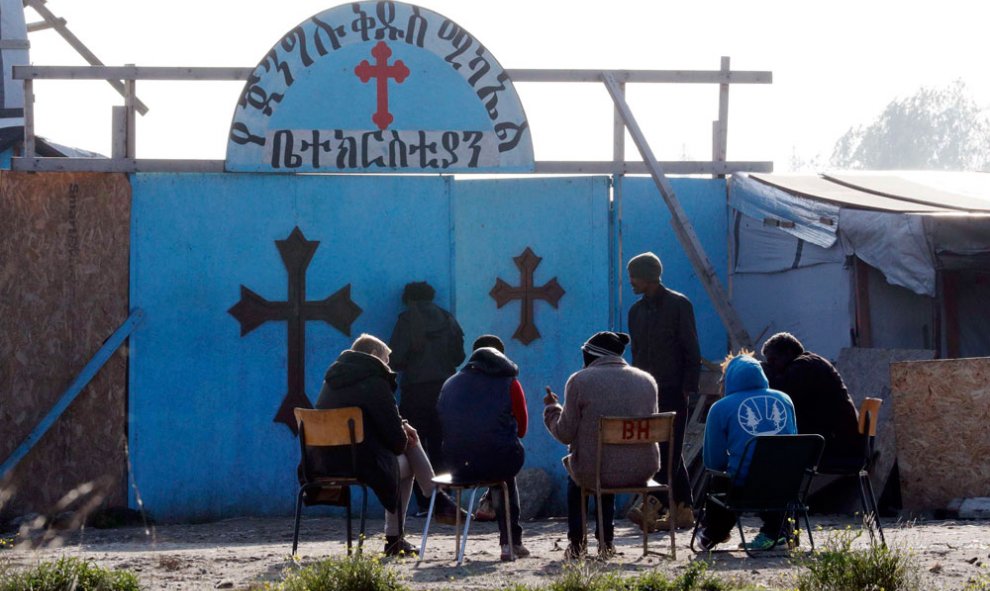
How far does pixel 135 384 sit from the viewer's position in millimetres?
12250

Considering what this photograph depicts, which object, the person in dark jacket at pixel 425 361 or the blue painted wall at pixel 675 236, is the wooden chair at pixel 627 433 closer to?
the person in dark jacket at pixel 425 361

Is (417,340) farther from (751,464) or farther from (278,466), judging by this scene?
(751,464)

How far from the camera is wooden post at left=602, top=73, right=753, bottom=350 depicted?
40.5 ft

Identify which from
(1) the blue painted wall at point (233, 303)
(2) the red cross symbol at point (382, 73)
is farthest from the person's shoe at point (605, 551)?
(2) the red cross symbol at point (382, 73)

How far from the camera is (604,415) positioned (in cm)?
862

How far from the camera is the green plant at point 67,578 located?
7031 mm

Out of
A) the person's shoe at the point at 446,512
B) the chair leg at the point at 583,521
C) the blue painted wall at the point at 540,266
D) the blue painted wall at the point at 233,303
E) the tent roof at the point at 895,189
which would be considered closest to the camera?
the chair leg at the point at 583,521

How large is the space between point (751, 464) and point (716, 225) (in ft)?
17.3

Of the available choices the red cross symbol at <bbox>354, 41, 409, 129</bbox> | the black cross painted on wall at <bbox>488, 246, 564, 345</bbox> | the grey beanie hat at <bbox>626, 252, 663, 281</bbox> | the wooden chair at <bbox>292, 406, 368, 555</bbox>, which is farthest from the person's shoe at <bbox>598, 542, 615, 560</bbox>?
the red cross symbol at <bbox>354, 41, 409, 129</bbox>

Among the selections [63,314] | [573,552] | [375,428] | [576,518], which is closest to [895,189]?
[576,518]

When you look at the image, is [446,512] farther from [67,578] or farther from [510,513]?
[67,578]

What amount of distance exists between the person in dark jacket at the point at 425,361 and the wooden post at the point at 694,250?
2037 millimetres

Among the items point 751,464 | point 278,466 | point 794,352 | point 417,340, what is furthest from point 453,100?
point 751,464

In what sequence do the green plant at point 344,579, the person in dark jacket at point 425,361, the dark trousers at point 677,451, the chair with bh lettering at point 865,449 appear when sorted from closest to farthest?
1. the green plant at point 344,579
2. the chair with bh lettering at point 865,449
3. the dark trousers at point 677,451
4. the person in dark jacket at point 425,361
